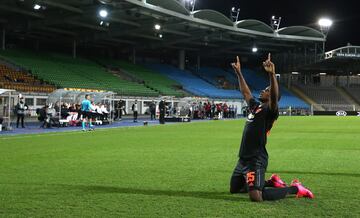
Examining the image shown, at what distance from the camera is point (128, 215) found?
5484 millimetres

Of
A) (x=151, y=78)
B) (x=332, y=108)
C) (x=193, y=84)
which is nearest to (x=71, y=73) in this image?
(x=151, y=78)

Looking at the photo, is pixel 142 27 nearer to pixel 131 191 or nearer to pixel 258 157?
pixel 131 191

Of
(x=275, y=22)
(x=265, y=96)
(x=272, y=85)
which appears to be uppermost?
(x=275, y=22)

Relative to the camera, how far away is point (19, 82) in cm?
3756

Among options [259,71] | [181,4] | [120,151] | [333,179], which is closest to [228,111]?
[181,4]

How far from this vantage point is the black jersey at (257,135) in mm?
6539

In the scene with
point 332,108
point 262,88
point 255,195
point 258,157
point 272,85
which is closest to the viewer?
point 272,85

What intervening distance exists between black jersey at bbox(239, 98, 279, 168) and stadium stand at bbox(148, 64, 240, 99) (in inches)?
2077

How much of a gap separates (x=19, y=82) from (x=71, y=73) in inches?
378

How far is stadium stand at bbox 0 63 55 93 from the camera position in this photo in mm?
35072

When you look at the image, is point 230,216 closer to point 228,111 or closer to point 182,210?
point 182,210

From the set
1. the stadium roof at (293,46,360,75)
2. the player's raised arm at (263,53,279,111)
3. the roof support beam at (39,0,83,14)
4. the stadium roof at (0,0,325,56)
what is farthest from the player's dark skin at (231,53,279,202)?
the stadium roof at (293,46,360,75)

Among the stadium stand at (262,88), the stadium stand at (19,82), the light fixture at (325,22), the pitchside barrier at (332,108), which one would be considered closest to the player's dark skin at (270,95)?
the stadium stand at (19,82)

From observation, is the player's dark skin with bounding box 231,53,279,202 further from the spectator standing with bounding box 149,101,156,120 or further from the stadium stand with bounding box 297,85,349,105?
the stadium stand with bounding box 297,85,349,105
